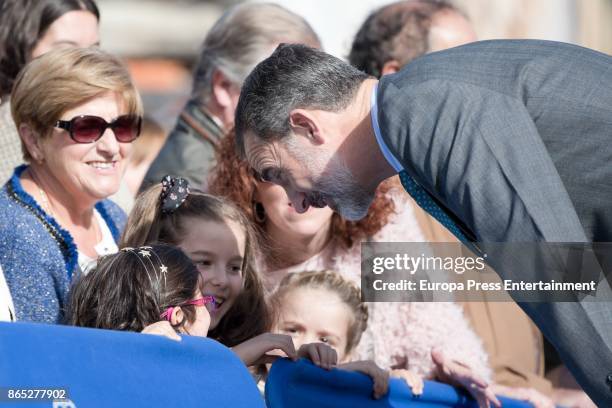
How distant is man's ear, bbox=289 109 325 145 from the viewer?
3379 mm

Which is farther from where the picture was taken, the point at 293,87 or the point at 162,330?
the point at 293,87

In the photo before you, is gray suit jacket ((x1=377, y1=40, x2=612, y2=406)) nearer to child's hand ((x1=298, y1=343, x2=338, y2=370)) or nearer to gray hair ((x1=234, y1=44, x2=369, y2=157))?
gray hair ((x1=234, y1=44, x2=369, y2=157))

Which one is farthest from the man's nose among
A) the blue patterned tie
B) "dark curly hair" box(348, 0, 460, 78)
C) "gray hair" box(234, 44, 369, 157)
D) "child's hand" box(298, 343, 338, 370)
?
"dark curly hair" box(348, 0, 460, 78)

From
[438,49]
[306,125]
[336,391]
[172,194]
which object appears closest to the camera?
[306,125]

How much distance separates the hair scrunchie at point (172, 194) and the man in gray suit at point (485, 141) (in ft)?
1.99

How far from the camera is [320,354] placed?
363 centimetres

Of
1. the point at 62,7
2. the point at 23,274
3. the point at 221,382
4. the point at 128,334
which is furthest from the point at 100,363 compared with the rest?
the point at 62,7

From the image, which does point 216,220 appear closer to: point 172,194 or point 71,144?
point 172,194

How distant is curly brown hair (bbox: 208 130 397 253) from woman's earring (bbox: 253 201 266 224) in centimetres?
1

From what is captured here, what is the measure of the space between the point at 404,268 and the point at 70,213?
1178 mm

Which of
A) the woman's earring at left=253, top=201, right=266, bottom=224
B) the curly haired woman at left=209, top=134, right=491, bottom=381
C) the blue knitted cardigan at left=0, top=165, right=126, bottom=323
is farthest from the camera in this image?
the woman's earring at left=253, top=201, right=266, bottom=224

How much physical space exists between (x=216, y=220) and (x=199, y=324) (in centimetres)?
76

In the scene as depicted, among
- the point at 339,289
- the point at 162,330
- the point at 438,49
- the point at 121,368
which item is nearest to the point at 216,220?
the point at 339,289

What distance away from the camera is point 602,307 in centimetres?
296
